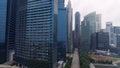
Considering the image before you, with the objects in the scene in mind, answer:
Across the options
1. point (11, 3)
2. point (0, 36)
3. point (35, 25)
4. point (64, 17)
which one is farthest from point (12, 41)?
point (64, 17)

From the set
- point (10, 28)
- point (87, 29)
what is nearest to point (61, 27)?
point (10, 28)

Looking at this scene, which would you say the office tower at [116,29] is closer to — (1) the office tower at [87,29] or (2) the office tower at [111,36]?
(2) the office tower at [111,36]

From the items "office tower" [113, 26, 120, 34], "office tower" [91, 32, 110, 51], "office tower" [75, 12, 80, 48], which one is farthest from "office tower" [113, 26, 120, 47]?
"office tower" [75, 12, 80, 48]

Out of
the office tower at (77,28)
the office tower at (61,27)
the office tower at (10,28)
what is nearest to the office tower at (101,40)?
the office tower at (77,28)

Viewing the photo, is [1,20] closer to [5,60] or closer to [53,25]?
[5,60]

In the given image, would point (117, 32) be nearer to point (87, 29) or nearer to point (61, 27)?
point (87, 29)

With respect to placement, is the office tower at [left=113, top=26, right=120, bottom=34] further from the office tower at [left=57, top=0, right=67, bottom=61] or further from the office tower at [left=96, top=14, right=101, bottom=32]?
the office tower at [left=57, top=0, right=67, bottom=61]
